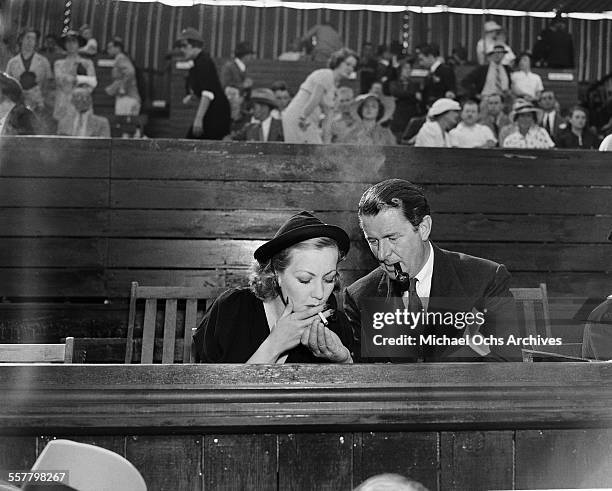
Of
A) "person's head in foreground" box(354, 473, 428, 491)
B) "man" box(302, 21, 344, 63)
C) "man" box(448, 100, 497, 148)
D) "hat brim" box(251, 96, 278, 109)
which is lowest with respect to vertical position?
"person's head in foreground" box(354, 473, 428, 491)

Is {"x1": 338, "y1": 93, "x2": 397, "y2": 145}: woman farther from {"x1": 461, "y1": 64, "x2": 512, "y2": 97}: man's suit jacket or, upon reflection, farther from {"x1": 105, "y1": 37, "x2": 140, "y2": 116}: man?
{"x1": 105, "y1": 37, "x2": 140, "y2": 116}: man

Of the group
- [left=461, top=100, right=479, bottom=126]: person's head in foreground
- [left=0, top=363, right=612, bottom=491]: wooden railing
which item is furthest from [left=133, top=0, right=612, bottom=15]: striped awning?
[left=0, top=363, right=612, bottom=491]: wooden railing

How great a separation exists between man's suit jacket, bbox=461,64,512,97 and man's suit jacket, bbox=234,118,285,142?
1.64m

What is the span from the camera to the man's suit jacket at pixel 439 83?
17.9 ft

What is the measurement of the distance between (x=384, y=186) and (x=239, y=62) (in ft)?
13.6

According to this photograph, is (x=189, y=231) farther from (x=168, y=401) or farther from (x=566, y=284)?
(x=168, y=401)

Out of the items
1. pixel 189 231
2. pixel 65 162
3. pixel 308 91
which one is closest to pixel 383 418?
pixel 189 231

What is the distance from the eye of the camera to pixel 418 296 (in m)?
1.17

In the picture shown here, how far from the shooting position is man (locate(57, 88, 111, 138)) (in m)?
4.31

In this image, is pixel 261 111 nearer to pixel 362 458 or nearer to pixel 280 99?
pixel 280 99

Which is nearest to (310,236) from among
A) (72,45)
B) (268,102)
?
(268,102)

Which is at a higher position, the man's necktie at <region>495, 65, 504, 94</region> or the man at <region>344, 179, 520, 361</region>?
the man's necktie at <region>495, 65, 504, 94</region>

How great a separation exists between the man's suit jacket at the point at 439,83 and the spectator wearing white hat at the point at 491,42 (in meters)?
0.23

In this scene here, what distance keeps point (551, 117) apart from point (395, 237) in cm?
343
